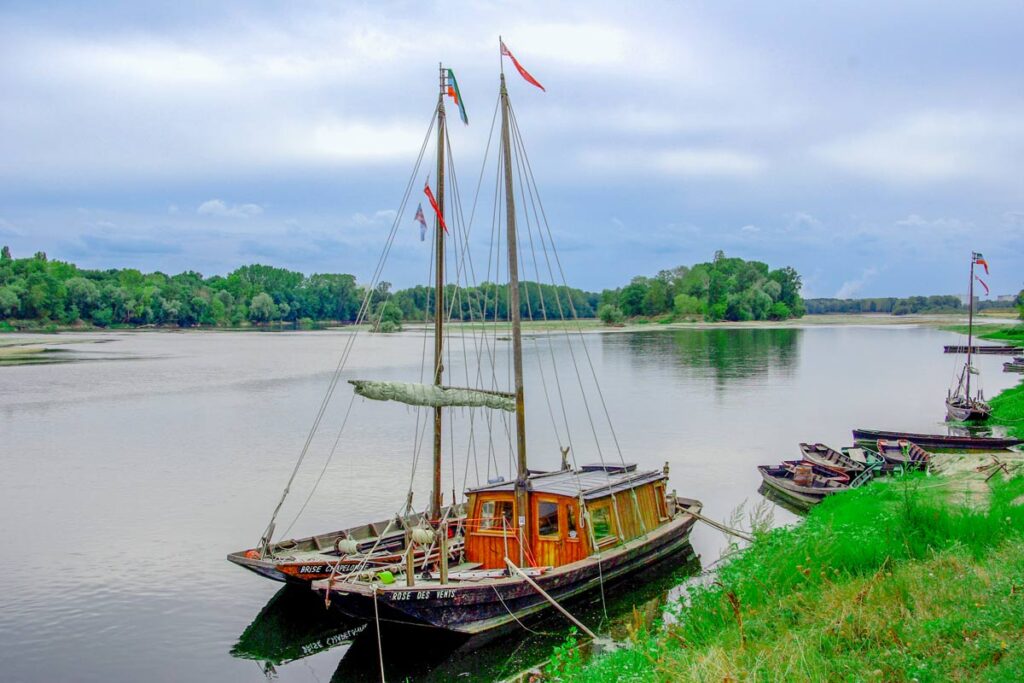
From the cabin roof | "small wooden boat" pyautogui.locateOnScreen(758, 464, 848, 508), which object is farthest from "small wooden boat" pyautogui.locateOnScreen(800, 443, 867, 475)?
the cabin roof

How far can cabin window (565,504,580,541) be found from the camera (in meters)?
Answer: 21.1

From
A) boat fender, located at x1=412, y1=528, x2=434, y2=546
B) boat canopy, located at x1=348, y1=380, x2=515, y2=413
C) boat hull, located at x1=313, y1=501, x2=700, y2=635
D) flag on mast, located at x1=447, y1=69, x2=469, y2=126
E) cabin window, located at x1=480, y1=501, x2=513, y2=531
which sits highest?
flag on mast, located at x1=447, y1=69, x2=469, y2=126

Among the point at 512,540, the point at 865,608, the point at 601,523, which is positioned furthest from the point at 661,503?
the point at 865,608

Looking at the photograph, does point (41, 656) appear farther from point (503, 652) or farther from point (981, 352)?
point (981, 352)

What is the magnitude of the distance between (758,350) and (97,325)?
449 ft

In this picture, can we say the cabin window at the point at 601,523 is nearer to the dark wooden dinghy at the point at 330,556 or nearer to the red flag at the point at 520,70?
the dark wooden dinghy at the point at 330,556

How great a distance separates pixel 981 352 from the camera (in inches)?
3834

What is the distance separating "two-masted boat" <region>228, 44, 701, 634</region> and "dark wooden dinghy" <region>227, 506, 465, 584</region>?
0.12ft

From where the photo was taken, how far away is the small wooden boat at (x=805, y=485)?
29.6 metres

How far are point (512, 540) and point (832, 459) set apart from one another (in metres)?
18.6

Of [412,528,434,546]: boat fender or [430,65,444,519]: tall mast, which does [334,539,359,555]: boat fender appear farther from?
[430,65,444,519]: tall mast

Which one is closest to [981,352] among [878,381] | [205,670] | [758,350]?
[758,350]

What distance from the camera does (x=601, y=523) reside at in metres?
22.2

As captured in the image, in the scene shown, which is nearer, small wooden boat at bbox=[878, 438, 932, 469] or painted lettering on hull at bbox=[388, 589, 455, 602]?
painted lettering on hull at bbox=[388, 589, 455, 602]
